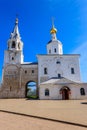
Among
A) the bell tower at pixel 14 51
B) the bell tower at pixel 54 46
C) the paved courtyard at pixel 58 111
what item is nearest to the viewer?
the paved courtyard at pixel 58 111

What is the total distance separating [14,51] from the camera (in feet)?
124

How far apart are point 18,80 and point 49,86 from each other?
954 cm

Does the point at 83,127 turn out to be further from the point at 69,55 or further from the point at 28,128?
the point at 69,55

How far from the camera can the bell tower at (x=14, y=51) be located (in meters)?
37.4

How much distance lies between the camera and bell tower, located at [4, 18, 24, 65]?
123ft

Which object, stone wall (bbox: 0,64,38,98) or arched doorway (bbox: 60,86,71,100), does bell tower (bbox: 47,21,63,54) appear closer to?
stone wall (bbox: 0,64,38,98)

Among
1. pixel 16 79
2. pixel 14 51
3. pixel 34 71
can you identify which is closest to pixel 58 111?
pixel 34 71

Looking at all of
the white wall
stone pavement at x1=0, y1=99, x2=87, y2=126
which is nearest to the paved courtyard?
stone pavement at x1=0, y1=99, x2=87, y2=126

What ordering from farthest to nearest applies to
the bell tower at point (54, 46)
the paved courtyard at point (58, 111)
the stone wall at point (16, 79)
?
the bell tower at point (54, 46) < the stone wall at point (16, 79) < the paved courtyard at point (58, 111)

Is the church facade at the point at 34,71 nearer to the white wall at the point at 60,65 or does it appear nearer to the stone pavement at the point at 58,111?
the white wall at the point at 60,65

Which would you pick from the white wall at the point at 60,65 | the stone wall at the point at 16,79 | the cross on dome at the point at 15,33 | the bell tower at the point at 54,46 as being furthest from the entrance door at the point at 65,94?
the cross on dome at the point at 15,33

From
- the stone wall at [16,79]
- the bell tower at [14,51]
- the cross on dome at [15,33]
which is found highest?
the cross on dome at [15,33]

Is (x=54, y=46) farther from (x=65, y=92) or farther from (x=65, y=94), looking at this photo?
(x=65, y=94)

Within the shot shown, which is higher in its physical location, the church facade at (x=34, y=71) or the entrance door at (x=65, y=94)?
the church facade at (x=34, y=71)
